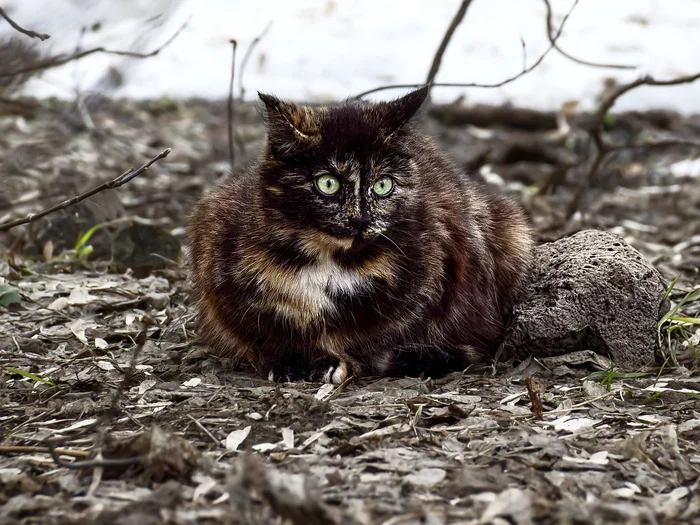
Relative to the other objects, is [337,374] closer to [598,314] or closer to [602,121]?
[598,314]

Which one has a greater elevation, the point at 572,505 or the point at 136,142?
the point at 136,142

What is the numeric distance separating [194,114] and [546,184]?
15.5ft

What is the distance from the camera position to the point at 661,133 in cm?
966

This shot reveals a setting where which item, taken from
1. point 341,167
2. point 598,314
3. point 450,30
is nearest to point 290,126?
point 341,167

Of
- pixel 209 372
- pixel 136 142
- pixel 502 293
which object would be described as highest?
pixel 136 142

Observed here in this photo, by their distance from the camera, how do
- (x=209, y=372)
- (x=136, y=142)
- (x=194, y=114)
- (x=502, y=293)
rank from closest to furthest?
(x=209, y=372) < (x=502, y=293) < (x=136, y=142) < (x=194, y=114)

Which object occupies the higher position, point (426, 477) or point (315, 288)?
point (315, 288)

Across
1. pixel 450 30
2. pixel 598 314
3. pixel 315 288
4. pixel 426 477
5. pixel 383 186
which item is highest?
pixel 450 30

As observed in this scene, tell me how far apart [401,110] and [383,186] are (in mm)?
345

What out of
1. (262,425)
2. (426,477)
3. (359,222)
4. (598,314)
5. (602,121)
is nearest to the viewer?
(426,477)

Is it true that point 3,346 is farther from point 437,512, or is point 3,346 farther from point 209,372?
point 437,512

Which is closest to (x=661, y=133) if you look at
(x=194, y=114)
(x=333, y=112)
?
(x=194, y=114)

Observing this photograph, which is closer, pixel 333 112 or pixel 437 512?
pixel 437 512

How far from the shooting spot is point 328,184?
3.40 meters
